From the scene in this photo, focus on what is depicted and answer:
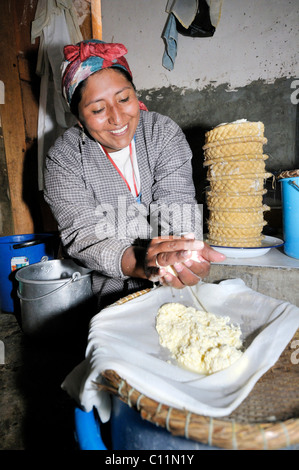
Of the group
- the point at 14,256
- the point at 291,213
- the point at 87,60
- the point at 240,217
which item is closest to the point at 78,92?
the point at 87,60

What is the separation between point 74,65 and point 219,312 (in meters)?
1.42

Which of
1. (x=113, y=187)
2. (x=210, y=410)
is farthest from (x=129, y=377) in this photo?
(x=113, y=187)

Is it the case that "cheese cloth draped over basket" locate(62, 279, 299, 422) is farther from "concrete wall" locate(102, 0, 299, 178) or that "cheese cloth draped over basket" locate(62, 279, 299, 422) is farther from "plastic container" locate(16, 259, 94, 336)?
"concrete wall" locate(102, 0, 299, 178)

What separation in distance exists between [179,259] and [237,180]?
103cm

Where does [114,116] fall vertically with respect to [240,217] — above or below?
above

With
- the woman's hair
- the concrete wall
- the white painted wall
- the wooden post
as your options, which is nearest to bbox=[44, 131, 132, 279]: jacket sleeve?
the woman's hair

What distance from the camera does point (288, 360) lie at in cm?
96

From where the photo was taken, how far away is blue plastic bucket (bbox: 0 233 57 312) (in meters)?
2.56

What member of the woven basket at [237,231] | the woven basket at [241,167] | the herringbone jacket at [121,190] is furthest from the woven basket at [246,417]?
the woven basket at [241,167]

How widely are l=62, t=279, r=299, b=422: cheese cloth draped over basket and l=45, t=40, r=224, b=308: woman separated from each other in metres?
0.20

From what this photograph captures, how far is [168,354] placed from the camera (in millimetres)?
1024

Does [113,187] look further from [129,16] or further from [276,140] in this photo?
[129,16]

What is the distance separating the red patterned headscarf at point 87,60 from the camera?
1359mm

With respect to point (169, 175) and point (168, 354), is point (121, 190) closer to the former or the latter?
→ point (169, 175)
